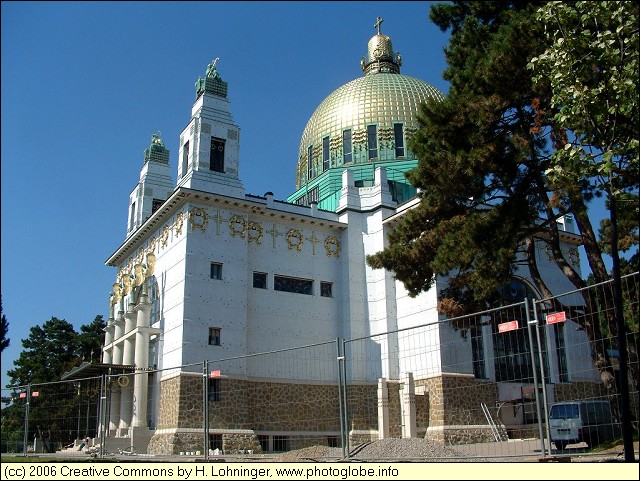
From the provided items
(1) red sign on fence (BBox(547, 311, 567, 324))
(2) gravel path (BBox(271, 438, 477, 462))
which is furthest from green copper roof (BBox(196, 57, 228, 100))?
(1) red sign on fence (BBox(547, 311, 567, 324))

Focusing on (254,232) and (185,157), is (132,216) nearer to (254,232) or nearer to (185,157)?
(185,157)

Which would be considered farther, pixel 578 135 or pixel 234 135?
pixel 234 135

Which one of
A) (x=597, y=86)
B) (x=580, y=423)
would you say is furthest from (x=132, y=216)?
(x=597, y=86)

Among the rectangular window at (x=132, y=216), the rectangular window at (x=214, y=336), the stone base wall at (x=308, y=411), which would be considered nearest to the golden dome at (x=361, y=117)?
the rectangular window at (x=132, y=216)

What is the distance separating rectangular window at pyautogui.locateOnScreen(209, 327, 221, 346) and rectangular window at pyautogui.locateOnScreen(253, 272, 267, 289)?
311cm

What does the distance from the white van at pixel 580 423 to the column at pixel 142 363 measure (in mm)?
16942

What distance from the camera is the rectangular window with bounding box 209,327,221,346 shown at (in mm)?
27188

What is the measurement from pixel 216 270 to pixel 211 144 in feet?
19.4

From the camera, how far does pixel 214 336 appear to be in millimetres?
27312

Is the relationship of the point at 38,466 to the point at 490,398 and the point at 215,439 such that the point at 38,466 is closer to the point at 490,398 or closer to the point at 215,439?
the point at 215,439

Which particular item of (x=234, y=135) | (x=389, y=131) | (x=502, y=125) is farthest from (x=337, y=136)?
(x=502, y=125)

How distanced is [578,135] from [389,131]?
24.4 m

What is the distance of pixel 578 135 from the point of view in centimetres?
1258

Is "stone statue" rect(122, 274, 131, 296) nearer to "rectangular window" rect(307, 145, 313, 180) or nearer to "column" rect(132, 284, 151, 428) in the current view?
"column" rect(132, 284, 151, 428)
